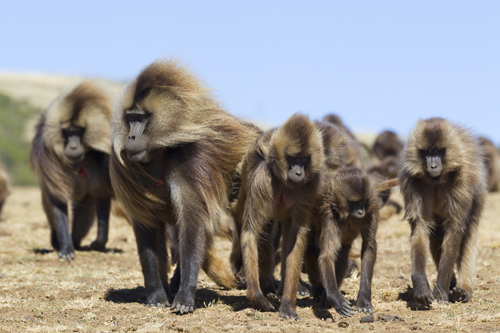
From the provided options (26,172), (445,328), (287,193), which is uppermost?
(287,193)

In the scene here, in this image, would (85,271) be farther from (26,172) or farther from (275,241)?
(26,172)

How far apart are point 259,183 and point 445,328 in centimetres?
186

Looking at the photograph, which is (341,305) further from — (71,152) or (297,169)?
(71,152)

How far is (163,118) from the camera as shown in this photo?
18.2ft

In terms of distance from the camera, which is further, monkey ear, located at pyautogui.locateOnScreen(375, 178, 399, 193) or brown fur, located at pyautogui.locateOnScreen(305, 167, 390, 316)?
monkey ear, located at pyautogui.locateOnScreen(375, 178, 399, 193)

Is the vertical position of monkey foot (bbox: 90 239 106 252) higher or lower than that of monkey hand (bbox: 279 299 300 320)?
lower

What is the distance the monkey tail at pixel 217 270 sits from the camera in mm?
6074

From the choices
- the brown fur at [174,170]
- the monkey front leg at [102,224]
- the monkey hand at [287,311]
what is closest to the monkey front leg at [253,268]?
the monkey hand at [287,311]

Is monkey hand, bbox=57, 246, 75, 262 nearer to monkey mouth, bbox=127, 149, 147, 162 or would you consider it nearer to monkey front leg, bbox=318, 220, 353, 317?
monkey mouth, bbox=127, 149, 147, 162

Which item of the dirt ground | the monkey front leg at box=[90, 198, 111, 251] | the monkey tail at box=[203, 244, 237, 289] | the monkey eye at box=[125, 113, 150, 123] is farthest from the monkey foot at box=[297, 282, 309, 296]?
the monkey front leg at box=[90, 198, 111, 251]

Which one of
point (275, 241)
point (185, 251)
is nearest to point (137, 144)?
point (185, 251)

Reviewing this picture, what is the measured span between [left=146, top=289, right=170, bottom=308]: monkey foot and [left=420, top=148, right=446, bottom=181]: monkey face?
8.59ft

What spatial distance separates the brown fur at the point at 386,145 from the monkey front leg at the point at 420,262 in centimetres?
813

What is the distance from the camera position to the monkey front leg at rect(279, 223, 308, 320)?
5.20m
